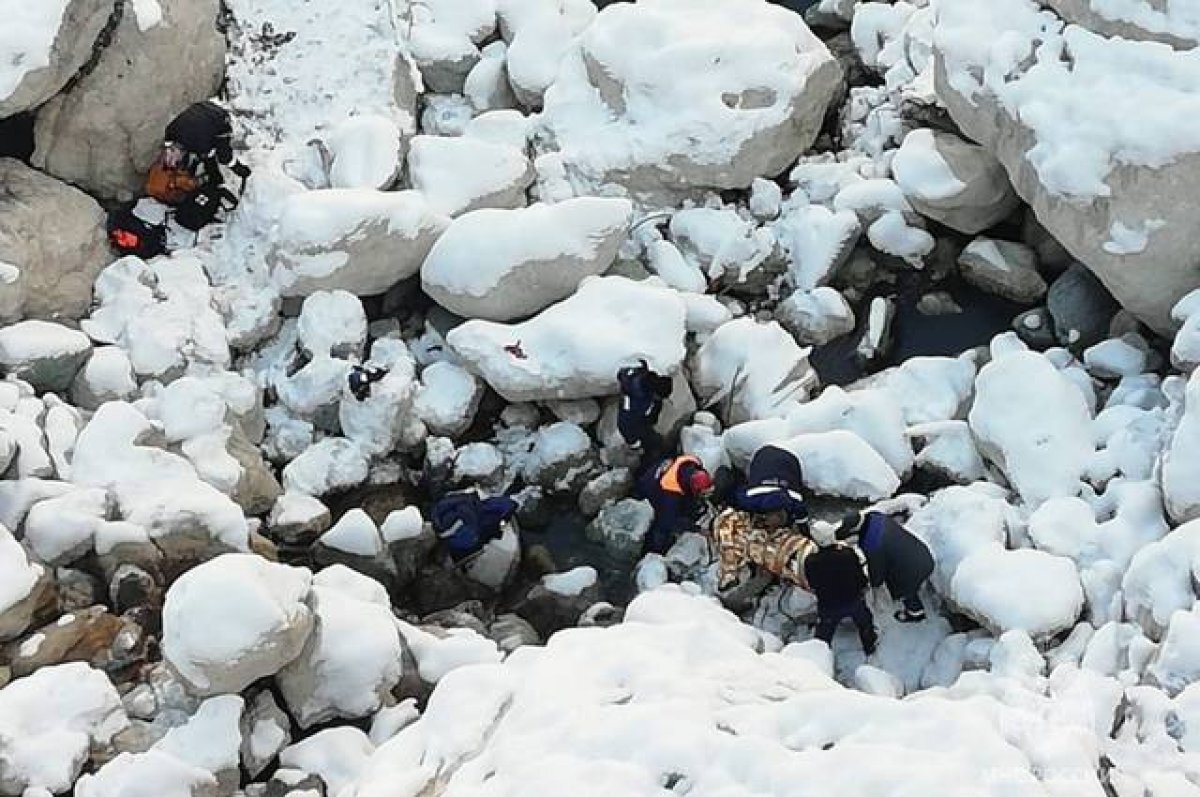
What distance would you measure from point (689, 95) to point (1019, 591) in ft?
14.5

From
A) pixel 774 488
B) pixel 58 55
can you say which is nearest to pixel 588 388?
pixel 774 488

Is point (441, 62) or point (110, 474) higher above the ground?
point (441, 62)

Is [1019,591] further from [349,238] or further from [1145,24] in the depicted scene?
[349,238]

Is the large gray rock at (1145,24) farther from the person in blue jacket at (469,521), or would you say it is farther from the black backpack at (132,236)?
the black backpack at (132,236)

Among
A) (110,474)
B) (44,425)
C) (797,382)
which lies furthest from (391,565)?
(797,382)

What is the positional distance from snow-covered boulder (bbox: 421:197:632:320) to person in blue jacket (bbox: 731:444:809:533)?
5.96ft

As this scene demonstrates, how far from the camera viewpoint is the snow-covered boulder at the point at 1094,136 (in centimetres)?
809

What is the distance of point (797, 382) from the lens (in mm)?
9055

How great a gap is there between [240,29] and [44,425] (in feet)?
12.8

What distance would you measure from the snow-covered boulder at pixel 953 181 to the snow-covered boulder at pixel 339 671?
16.1 feet

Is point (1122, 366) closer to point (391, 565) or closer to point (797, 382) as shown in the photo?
point (797, 382)

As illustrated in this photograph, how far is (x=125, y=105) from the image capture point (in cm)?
945

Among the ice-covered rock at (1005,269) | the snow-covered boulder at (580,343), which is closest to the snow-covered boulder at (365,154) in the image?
the snow-covered boulder at (580,343)

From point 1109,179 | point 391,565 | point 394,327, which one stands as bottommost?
point 391,565
